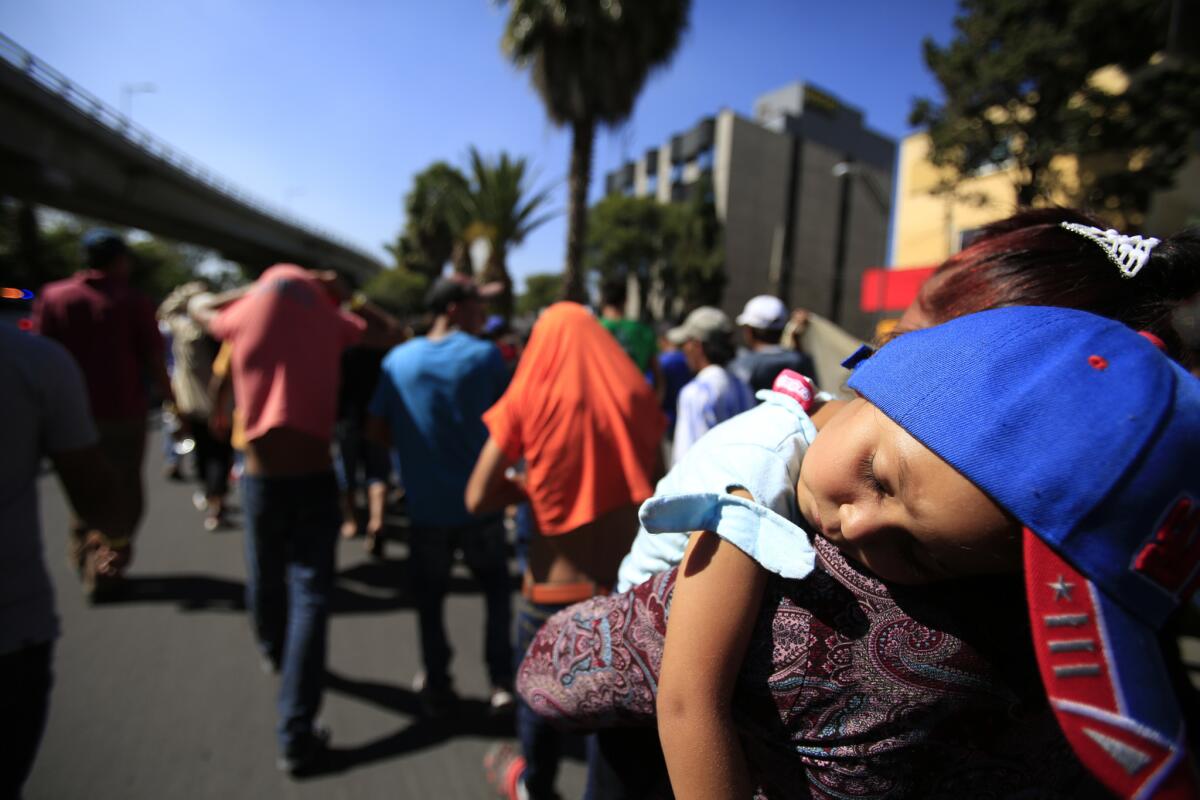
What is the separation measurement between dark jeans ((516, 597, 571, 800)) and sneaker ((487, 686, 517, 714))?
0.86 m

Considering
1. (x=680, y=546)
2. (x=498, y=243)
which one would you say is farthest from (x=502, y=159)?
(x=680, y=546)

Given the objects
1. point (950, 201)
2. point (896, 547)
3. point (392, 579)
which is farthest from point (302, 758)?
point (950, 201)

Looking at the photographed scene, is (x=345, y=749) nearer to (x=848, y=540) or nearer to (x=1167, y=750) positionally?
(x=848, y=540)

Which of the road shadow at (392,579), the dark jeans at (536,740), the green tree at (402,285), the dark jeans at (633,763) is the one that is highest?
the green tree at (402,285)

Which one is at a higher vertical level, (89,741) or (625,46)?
(625,46)

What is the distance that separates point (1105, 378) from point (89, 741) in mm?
3841

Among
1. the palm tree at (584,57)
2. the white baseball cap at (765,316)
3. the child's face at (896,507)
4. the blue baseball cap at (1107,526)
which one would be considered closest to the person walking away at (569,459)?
the child's face at (896,507)

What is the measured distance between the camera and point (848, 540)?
0.73 m

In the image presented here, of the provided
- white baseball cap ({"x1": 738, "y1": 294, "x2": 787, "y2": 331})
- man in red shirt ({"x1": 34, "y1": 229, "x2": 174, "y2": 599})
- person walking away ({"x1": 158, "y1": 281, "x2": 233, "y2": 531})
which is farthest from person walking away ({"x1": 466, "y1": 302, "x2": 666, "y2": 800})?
person walking away ({"x1": 158, "y1": 281, "x2": 233, "y2": 531})

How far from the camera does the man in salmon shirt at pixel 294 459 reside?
8.50 feet

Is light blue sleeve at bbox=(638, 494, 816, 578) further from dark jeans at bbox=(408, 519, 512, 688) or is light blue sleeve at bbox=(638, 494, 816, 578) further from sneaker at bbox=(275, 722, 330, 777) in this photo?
sneaker at bbox=(275, 722, 330, 777)

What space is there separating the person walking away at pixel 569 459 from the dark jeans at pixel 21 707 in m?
1.22

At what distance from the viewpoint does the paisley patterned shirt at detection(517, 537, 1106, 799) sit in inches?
30.1

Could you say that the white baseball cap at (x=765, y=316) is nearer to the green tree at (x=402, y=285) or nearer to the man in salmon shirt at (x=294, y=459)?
the man in salmon shirt at (x=294, y=459)
